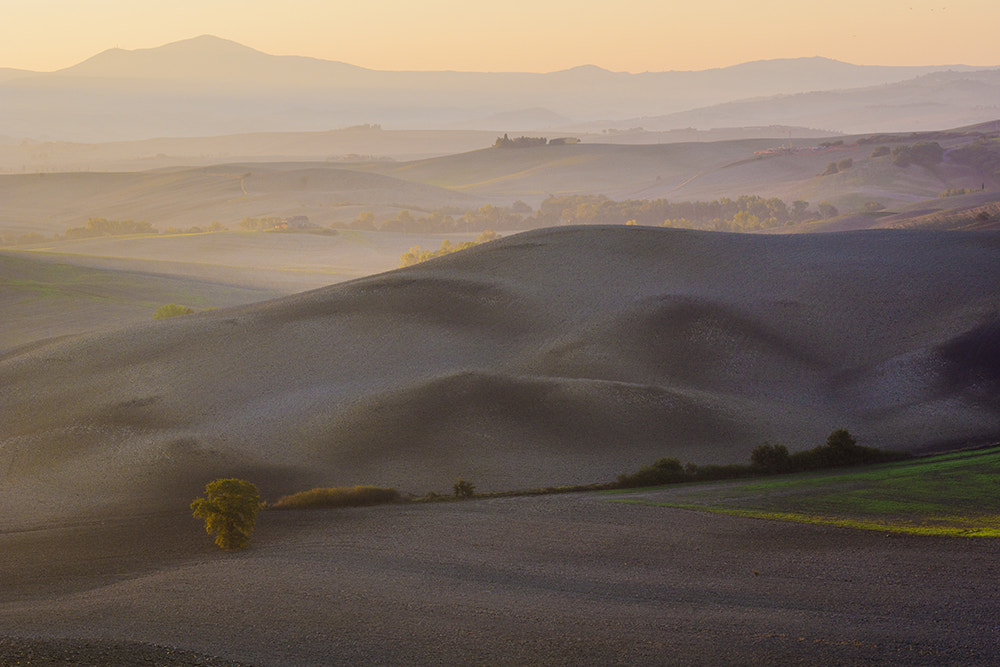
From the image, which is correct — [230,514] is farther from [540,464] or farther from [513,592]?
[540,464]

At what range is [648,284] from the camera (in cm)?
7181

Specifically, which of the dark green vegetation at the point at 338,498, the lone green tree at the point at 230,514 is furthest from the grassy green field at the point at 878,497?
the lone green tree at the point at 230,514

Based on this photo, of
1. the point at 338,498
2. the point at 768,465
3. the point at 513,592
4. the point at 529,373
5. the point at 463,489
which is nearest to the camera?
the point at 513,592

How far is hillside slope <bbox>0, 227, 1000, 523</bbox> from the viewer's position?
4653 centimetres

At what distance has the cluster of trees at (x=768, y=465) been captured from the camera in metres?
42.0

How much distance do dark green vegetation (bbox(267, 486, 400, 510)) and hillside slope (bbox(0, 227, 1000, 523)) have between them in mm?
3243

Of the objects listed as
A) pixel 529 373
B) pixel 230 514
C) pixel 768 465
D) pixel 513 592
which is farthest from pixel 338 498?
pixel 529 373

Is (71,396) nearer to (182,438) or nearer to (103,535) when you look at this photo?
(182,438)

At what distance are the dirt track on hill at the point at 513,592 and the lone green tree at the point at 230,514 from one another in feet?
2.13

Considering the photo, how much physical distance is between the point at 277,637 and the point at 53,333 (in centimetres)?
8482

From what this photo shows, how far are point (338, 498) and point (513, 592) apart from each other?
14317 millimetres

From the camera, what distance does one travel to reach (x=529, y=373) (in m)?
57.5

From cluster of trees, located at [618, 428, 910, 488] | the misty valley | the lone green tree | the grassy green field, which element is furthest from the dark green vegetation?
cluster of trees, located at [618, 428, 910, 488]

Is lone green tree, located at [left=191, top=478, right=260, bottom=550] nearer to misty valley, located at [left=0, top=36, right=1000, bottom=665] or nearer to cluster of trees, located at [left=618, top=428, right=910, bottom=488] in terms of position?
misty valley, located at [left=0, top=36, right=1000, bottom=665]
